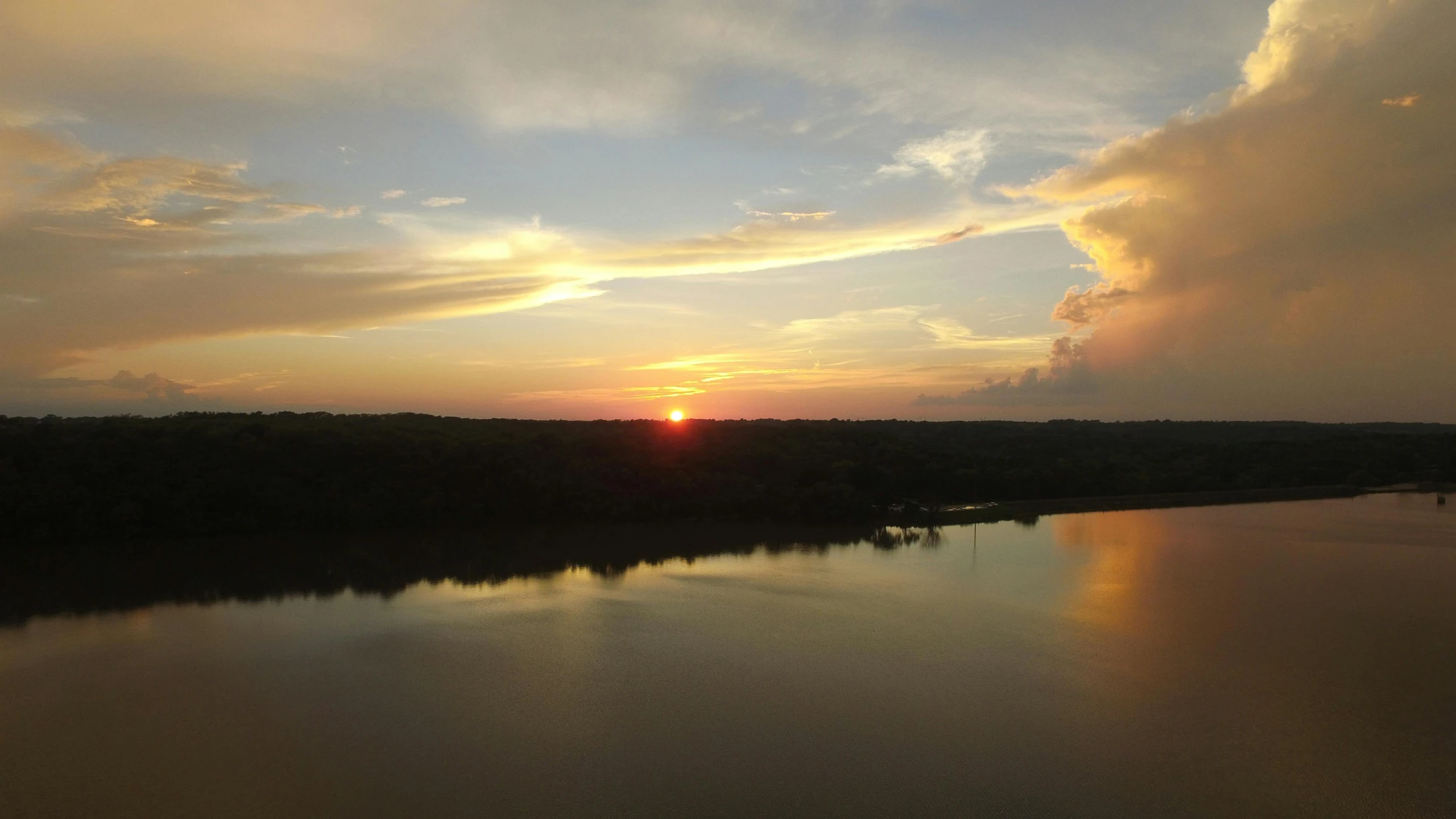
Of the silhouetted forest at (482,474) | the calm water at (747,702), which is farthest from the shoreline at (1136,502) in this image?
the calm water at (747,702)

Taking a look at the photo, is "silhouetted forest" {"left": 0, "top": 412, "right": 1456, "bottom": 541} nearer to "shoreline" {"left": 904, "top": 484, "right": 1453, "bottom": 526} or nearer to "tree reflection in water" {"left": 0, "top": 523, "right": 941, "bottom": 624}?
"shoreline" {"left": 904, "top": 484, "right": 1453, "bottom": 526}

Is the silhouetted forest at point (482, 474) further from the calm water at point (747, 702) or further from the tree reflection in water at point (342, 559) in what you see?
the calm water at point (747, 702)

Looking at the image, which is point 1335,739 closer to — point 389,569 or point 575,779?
point 575,779

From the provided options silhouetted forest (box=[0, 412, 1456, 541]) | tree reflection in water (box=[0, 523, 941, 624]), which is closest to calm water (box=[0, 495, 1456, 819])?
tree reflection in water (box=[0, 523, 941, 624])

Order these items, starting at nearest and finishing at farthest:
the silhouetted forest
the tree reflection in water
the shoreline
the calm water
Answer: the calm water, the tree reflection in water, the silhouetted forest, the shoreline

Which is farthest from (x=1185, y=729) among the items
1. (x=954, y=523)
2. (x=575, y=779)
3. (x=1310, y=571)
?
(x=954, y=523)

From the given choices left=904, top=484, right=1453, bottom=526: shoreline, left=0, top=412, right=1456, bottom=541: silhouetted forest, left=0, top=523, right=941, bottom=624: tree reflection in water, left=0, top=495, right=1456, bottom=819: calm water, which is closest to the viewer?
left=0, top=495, right=1456, bottom=819: calm water

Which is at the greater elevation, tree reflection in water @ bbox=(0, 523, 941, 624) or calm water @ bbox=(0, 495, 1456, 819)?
tree reflection in water @ bbox=(0, 523, 941, 624)
